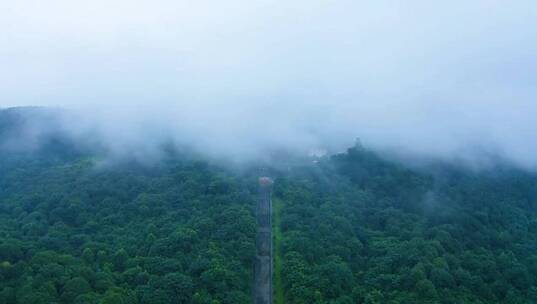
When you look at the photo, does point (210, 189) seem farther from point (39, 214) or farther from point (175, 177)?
point (39, 214)

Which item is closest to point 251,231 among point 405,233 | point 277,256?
point 277,256

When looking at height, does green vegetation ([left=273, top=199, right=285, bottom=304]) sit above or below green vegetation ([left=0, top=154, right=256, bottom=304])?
Result: below

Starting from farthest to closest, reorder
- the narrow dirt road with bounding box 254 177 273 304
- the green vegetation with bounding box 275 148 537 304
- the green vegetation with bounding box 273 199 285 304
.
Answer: the narrow dirt road with bounding box 254 177 273 304, the green vegetation with bounding box 275 148 537 304, the green vegetation with bounding box 273 199 285 304

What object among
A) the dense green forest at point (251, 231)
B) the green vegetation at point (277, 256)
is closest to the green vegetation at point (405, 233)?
the dense green forest at point (251, 231)

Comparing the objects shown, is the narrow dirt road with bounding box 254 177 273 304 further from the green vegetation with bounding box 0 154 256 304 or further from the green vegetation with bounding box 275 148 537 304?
the green vegetation with bounding box 275 148 537 304

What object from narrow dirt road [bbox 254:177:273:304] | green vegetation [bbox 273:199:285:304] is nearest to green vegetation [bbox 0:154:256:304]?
narrow dirt road [bbox 254:177:273:304]

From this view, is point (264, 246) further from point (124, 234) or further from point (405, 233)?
point (405, 233)

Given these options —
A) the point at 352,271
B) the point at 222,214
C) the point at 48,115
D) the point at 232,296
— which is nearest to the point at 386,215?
the point at 352,271

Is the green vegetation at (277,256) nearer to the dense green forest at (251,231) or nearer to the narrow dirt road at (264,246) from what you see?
the dense green forest at (251,231)
